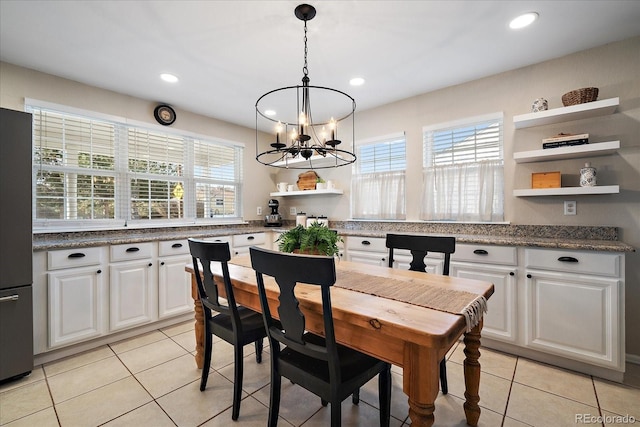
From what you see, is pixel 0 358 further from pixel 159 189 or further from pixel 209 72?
pixel 209 72

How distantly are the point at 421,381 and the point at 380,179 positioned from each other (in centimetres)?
279

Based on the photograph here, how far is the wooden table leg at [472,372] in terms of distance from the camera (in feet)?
5.05

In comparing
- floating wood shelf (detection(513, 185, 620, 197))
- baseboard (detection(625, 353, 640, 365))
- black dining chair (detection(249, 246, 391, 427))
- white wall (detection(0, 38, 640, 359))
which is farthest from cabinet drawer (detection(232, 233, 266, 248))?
baseboard (detection(625, 353, 640, 365))

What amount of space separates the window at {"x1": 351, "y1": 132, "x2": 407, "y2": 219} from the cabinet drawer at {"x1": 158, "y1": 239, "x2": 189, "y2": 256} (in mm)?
2137

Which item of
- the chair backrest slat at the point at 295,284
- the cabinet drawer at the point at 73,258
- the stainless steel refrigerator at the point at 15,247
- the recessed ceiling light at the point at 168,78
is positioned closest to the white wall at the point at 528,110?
the recessed ceiling light at the point at 168,78

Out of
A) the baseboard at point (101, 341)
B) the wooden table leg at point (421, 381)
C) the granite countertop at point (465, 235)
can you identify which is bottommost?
the baseboard at point (101, 341)

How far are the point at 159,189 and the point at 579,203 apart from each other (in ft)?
14.3

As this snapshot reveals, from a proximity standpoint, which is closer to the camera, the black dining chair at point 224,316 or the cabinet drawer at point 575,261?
the black dining chair at point 224,316

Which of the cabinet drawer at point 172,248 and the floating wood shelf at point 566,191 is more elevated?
the floating wood shelf at point 566,191

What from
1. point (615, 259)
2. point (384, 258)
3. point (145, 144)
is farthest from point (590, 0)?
point (145, 144)

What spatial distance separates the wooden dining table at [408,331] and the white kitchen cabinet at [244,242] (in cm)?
194

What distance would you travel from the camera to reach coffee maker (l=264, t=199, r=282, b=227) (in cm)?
446

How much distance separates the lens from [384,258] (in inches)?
119

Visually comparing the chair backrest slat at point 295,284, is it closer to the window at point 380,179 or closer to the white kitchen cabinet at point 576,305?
the white kitchen cabinet at point 576,305
